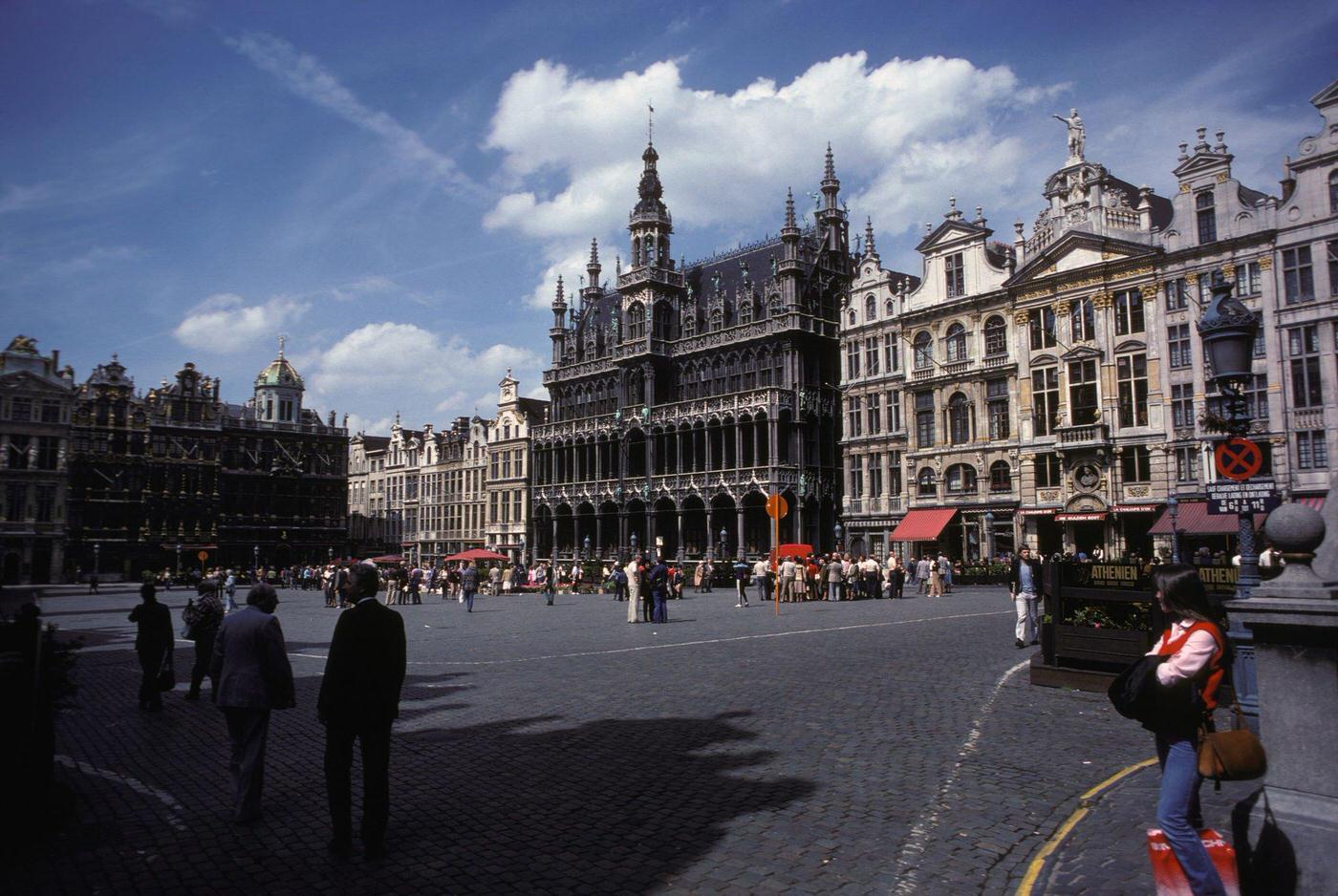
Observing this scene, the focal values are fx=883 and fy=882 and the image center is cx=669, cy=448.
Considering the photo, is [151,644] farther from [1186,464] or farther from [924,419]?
[924,419]

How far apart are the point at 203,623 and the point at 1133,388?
1511 inches

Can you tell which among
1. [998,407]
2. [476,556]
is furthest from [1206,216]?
[476,556]

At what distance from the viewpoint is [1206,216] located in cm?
3703

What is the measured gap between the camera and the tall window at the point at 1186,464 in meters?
36.7

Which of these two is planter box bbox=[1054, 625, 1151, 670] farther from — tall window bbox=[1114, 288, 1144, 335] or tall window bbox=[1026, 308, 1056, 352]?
tall window bbox=[1026, 308, 1056, 352]

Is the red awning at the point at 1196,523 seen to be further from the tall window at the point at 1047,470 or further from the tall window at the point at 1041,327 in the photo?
the tall window at the point at 1041,327

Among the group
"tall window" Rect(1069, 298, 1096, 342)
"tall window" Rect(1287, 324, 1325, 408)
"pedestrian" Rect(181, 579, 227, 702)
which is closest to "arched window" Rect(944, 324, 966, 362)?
"tall window" Rect(1069, 298, 1096, 342)

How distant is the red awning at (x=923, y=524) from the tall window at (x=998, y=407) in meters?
4.51

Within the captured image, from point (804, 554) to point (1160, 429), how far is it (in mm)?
16220

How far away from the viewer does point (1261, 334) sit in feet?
114

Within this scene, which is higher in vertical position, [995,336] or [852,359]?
[852,359]

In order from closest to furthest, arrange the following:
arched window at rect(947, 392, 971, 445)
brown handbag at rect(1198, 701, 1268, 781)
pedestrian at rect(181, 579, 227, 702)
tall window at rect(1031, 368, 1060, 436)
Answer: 1. brown handbag at rect(1198, 701, 1268, 781)
2. pedestrian at rect(181, 579, 227, 702)
3. tall window at rect(1031, 368, 1060, 436)
4. arched window at rect(947, 392, 971, 445)

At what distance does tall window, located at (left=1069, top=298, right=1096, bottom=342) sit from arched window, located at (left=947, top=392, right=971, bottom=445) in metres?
6.46

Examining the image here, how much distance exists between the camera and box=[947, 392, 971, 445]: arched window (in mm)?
45656
